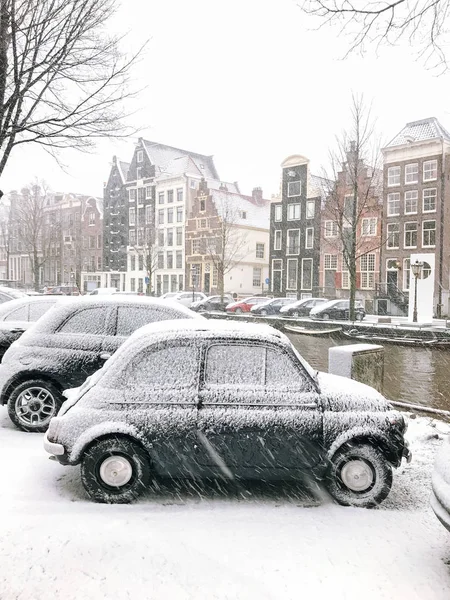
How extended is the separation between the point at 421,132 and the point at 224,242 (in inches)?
709

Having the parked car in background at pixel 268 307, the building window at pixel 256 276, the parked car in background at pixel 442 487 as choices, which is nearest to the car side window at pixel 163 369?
the parked car in background at pixel 442 487

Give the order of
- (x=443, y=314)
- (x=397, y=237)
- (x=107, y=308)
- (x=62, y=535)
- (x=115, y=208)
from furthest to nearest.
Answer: (x=115, y=208) → (x=397, y=237) → (x=443, y=314) → (x=107, y=308) → (x=62, y=535)

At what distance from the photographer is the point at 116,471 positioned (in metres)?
4.38

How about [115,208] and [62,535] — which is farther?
[115,208]

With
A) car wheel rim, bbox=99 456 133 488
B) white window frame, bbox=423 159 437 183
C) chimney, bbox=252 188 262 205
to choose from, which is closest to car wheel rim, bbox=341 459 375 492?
car wheel rim, bbox=99 456 133 488

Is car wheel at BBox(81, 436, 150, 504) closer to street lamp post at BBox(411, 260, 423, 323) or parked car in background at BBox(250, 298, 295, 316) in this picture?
street lamp post at BBox(411, 260, 423, 323)

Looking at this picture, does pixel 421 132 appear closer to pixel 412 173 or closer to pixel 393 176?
pixel 412 173

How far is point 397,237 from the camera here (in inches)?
1620

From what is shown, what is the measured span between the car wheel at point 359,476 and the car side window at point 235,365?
37.5 inches

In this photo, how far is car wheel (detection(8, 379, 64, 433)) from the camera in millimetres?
6508

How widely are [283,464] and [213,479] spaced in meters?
0.63

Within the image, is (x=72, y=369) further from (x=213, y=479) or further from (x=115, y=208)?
(x=115, y=208)

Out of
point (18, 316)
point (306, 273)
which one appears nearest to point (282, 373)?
point (18, 316)

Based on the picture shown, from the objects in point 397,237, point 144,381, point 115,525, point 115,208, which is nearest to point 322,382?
point 144,381
